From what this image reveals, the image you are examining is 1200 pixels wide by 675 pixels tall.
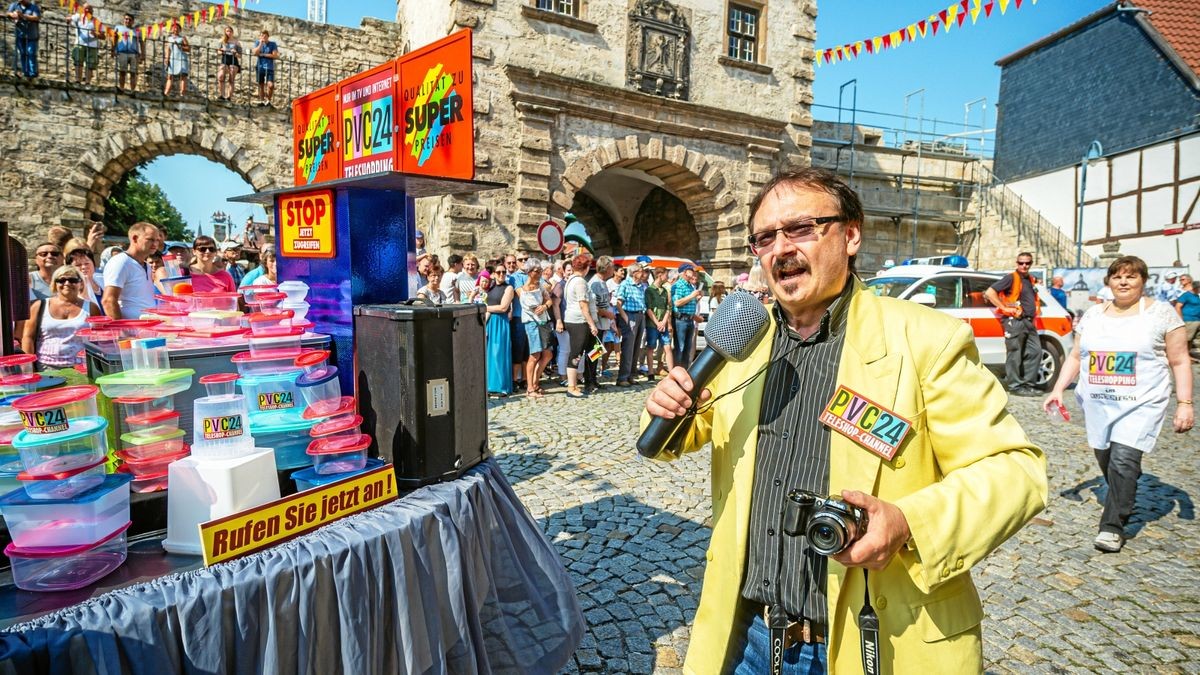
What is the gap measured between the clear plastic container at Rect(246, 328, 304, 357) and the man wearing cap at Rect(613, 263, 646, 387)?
6810mm

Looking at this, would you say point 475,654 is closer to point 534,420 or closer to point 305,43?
point 534,420

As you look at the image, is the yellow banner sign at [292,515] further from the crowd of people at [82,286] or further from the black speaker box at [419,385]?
the crowd of people at [82,286]

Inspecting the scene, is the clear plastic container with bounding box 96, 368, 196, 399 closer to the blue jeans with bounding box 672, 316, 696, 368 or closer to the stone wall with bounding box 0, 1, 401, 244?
the blue jeans with bounding box 672, 316, 696, 368

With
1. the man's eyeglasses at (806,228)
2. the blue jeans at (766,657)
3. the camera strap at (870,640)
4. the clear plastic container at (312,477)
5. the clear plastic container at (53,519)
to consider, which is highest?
the man's eyeglasses at (806,228)

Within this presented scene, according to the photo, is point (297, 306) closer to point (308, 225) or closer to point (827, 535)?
point (308, 225)

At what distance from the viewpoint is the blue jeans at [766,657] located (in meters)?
1.45

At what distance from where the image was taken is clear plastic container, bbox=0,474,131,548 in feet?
4.76

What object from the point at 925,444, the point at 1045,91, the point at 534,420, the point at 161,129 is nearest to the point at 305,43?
the point at 161,129

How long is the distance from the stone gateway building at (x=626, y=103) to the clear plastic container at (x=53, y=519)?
33.7ft

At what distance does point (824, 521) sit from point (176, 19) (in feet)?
52.8

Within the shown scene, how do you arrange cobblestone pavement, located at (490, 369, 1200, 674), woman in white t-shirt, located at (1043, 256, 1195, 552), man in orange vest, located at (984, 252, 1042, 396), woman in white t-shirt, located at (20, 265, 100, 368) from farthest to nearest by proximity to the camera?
1. man in orange vest, located at (984, 252, 1042, 396)
2. woman in white t-shirt, located at (20, 265, 100, 368)
3. woman in white t-shirt, located at (1043, 256, 1195, 552)
4. cobblestone pavement, located at (490, 369, 1200, 674)

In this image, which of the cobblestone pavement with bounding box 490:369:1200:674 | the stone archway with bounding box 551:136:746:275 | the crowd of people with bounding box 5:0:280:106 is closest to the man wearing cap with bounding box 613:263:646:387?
the cobblestone pavement with bounding box 490:369:1200:674

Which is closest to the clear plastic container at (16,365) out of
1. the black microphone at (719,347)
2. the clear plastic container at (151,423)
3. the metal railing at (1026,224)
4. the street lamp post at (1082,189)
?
the clear plastic container at (151,423)

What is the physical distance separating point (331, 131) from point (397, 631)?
316 centimetres
